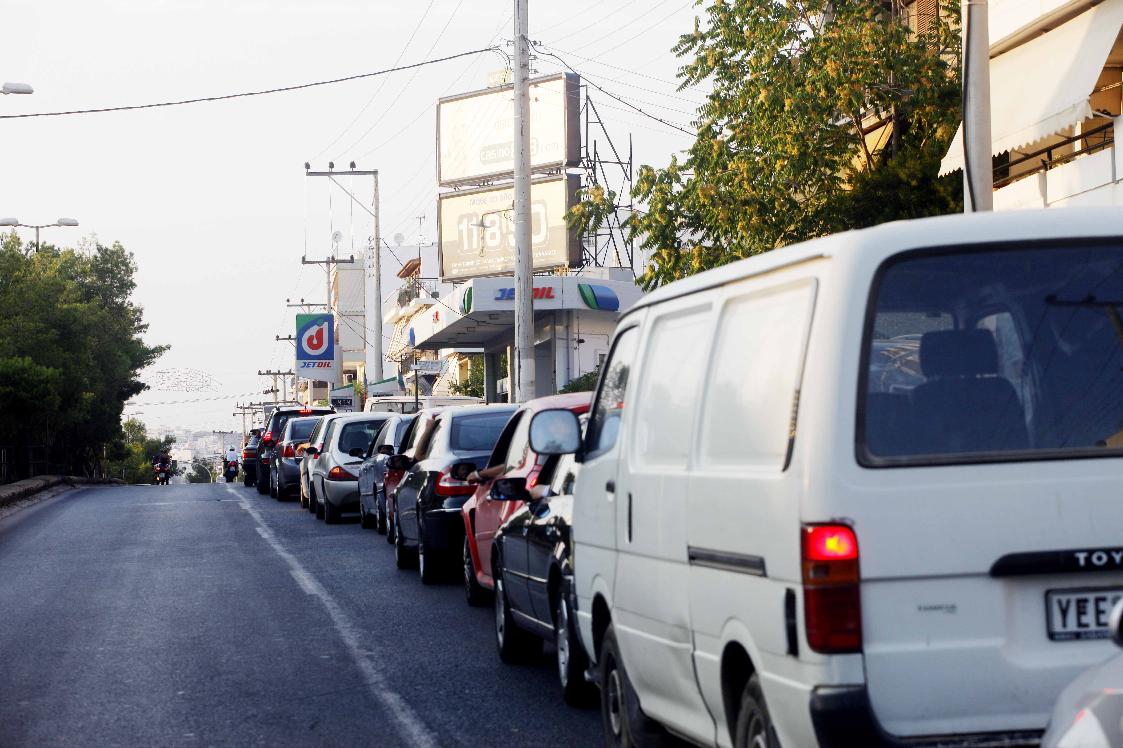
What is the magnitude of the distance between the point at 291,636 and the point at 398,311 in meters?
89.3

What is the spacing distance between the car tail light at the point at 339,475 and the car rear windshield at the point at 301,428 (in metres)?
9.33

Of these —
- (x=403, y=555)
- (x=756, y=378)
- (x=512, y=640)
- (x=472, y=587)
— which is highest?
(x=756, y=378)

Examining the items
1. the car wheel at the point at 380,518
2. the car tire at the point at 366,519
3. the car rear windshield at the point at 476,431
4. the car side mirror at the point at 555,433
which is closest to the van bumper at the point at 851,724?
the car side mirror at the point at 555,433

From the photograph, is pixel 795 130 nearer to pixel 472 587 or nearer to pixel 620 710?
pixel 472 587

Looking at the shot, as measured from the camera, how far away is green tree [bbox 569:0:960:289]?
78.6 feet

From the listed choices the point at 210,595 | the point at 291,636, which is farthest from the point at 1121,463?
the point at 210,595

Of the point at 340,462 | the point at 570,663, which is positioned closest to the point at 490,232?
the point at 340,462

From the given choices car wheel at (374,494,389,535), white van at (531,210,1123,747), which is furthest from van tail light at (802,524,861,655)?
car wheel at (374,494,389,535)

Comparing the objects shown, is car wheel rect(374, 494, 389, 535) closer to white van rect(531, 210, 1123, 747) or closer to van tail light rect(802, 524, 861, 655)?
white van rect(531, 210, 1123, 747)

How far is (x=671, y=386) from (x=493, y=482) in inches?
210

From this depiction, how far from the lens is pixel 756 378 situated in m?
5.19

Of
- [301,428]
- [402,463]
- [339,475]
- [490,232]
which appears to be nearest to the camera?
[402,463]

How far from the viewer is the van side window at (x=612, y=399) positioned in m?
7.03

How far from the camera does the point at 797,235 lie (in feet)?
80.1
